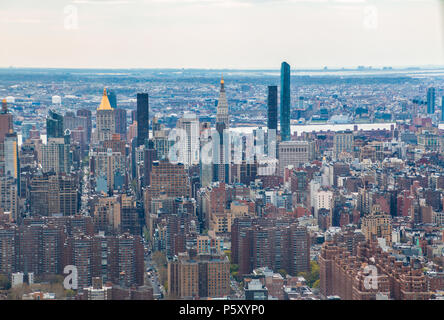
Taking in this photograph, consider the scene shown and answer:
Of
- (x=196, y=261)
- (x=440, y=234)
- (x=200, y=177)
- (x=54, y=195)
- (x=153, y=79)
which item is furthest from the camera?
(x=200, y=177)

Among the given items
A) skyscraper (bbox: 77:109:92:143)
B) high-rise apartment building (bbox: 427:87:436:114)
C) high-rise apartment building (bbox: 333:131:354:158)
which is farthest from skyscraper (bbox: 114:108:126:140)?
high-rise apartment building (bbox: 427:87:436:114)

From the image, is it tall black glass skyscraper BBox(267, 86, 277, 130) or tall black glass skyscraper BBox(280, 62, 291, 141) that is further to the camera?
tall black glass skyscraper BBox(267, 86, 277, 130)

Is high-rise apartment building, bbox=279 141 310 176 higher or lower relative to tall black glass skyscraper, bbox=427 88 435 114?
lower

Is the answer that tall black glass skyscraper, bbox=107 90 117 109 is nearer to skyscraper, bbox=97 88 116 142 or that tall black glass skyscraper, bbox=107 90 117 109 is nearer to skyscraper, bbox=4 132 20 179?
skyscraper, bbox=97 88 116 142

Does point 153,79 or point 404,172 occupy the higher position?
point 153,79

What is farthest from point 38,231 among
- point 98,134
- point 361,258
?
point 361,258

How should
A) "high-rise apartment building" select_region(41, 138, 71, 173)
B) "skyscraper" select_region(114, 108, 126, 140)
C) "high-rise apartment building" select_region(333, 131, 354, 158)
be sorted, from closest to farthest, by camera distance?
1. "skyscraper" select_region(114, 108, 126, 140)
2. "high-rise apartment building" select_region(41, 138, 71, 173)
3. "high-rise apartment building" select_region(333, 131, 354, 158)

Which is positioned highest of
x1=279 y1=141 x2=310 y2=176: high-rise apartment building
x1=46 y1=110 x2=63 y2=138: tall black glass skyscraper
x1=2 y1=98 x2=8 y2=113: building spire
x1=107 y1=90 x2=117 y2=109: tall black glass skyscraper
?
x1=107 y1=90 x2=117 y2=109: tall black glass skyscraper
